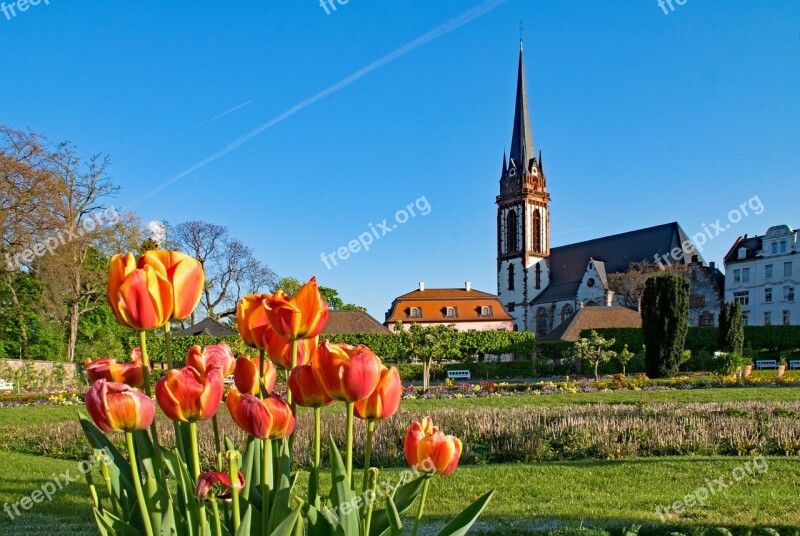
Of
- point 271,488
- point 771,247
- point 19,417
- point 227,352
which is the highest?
point 771,247

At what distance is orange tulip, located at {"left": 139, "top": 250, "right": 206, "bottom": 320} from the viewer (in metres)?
1.46

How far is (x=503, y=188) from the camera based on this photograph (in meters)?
74.1

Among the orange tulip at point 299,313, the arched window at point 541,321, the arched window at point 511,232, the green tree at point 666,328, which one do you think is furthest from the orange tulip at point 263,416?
the arched window at point 511,232

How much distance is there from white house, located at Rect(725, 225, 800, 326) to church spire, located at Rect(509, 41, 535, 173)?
25856mm

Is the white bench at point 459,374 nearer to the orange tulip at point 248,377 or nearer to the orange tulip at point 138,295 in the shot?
the orange tulip at point 248,377

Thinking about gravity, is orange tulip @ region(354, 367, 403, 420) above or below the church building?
below

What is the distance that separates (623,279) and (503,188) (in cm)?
2233

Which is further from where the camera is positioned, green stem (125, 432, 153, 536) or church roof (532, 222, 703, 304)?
church roof (532, 222, 703, 304)

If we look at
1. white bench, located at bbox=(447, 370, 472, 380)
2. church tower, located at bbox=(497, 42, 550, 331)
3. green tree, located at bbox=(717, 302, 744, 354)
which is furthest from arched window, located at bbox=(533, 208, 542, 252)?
white bench, located at bbox=(447, 370, 472, 380)

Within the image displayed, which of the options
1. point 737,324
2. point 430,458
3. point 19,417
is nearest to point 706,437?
point 430,458

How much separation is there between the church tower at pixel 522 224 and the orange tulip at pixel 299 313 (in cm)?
6914

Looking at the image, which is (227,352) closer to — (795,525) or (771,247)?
(795,525)

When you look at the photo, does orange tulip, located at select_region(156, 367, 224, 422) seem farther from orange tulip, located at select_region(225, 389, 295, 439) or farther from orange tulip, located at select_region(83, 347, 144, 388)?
orange tulip, located at select_region(83, 347, 144, 388)

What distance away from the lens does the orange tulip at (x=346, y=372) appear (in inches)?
56.9
